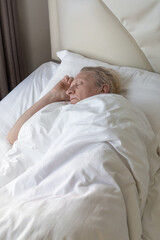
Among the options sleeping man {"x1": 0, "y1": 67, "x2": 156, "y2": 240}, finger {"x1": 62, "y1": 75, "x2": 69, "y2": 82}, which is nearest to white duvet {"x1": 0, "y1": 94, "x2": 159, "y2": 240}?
sleeping man {"x1": 0, "y1": 67, "x2": 156, "y2": 240}

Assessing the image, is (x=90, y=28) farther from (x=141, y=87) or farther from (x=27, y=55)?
(x=27, y=55)

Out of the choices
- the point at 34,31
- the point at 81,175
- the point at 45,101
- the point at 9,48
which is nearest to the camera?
the point at 81,175

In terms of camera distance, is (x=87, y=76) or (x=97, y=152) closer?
(x=97, y=152)

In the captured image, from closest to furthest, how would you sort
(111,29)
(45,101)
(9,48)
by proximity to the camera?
(45,101)
(111,29)
(9,48)

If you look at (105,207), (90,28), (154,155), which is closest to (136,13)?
(90,28)

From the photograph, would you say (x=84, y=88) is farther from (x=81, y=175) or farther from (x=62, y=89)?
(x=81, y=175)

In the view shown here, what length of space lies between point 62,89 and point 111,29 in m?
0.45

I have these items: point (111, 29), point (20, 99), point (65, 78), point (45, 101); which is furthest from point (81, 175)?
point (111, 29)

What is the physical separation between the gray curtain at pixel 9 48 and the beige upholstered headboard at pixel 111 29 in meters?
0.30

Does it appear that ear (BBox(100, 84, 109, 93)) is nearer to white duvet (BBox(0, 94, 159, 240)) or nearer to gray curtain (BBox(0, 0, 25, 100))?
white duvet (BBox(0, 94, 159, 240))

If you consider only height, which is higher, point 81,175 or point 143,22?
point 143,22

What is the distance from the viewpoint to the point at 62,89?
1468mm

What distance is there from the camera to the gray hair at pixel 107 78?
1.30 m

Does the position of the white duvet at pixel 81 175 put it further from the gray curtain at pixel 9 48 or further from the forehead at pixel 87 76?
the gray curtain at pixel 9 48
